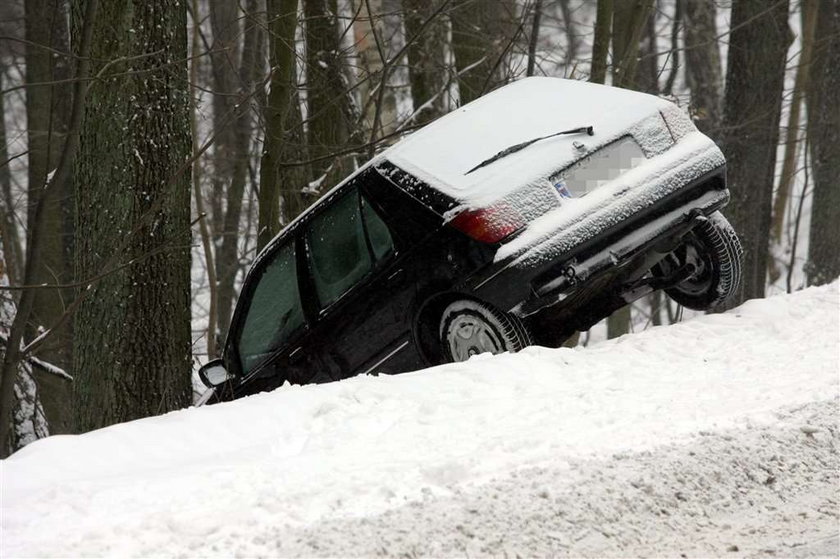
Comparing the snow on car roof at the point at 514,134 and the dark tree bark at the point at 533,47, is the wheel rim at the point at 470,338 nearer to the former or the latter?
the snow on car roof at the point at 514,134

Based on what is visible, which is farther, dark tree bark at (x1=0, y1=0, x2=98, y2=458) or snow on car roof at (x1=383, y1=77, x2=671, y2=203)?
snow on car roof at (x1=383, y1=77, x2=671, y2=203)

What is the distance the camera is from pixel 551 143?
6.31 m

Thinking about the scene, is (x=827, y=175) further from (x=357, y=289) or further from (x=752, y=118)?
(x=357, y=289)

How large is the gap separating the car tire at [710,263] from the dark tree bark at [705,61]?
19.4 feet

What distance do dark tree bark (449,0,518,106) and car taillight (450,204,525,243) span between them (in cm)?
583

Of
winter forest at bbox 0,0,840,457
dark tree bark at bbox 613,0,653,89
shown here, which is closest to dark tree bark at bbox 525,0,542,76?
winter forest at bbox 0,0,840,457

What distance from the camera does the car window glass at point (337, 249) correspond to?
6.67 metres

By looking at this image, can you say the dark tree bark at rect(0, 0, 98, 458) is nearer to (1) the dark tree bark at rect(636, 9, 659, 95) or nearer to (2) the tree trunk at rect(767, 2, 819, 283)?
(1) the dark tree bark at rect(636, 9, 659, 95)

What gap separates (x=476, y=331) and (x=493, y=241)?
0.64m

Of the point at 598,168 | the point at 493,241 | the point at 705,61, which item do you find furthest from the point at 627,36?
the point at 705,61

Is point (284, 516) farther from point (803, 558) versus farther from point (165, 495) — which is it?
point (803, 558)

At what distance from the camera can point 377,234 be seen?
6.54 m

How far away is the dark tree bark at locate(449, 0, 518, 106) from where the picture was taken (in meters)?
12.0

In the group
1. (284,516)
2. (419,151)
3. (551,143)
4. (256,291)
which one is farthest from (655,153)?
(284,516)
